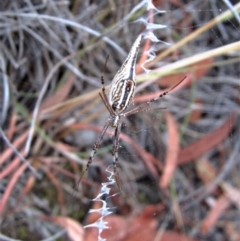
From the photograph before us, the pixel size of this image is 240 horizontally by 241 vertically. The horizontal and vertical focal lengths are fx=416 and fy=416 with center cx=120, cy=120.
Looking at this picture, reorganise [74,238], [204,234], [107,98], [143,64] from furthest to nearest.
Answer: [204,234]
[74,238]
[143,64]
[107,98]

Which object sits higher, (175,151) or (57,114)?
(57,114)

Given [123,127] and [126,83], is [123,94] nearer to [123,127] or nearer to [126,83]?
[126,83]

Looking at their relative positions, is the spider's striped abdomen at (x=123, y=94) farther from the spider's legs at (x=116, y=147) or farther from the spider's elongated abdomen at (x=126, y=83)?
the spider's legs at (x=116, y=147)

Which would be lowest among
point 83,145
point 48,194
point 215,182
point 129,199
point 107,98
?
point 215,182

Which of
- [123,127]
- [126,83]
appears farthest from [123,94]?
[123,127]

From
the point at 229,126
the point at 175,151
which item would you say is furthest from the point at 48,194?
the point at 229,126

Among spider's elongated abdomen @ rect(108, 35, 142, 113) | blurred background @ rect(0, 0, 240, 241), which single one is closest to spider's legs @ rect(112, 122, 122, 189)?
blurred background @ rect(0, 0, 240, 241)

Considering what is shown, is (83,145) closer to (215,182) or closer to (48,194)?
(48,194)

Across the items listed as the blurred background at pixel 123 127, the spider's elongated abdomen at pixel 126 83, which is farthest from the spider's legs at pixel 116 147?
the spider's elongated abdomen at pixel 126 83
